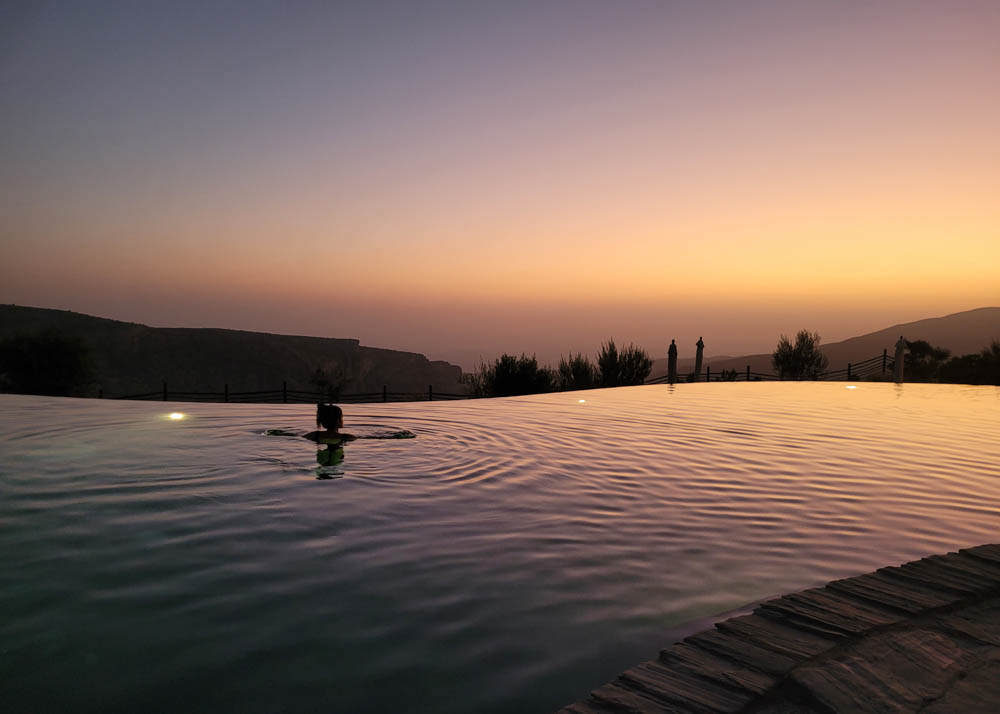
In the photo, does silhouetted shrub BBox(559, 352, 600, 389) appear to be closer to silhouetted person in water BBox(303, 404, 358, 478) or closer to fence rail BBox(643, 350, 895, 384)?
fence rail BBox(643, 350, 895, 384)

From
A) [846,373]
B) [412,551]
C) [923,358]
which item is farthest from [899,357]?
[412,551]

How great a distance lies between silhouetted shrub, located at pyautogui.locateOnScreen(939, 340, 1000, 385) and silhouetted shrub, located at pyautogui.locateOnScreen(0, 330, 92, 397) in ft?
152

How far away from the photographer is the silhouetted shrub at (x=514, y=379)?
2870 centimetres

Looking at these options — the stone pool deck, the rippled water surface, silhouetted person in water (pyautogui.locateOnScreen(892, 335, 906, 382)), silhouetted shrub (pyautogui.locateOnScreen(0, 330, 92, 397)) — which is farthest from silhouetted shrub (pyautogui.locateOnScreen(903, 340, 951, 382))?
silhouetted shrub (pyautogui.locateOnScreen(0, 330, 92, 397))

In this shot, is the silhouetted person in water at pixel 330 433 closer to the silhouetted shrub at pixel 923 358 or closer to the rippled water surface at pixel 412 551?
the rippled water surface at pixel 412 551

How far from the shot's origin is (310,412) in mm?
13750

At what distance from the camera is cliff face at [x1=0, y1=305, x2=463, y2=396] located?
79.1 metres

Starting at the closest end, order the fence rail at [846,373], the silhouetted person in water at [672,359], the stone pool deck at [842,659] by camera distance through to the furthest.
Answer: the stone pool deck at [842,659]
the silhouetted person in water at [672,359]
the fence rail at [846,373]

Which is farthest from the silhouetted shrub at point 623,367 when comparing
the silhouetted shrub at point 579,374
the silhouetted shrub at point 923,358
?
the silhouetted shrub at point 923,358

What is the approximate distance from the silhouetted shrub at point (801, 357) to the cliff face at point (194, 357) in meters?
55.4

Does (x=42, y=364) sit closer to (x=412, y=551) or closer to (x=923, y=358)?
(x=412, y=551)

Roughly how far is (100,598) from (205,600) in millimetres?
594

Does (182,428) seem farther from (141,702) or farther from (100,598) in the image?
(141,702)

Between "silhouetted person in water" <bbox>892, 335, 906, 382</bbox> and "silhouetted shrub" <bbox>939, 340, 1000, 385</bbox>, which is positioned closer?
"silhouetted person in water" <bbox>892, 335, 906, 382</bbox>
